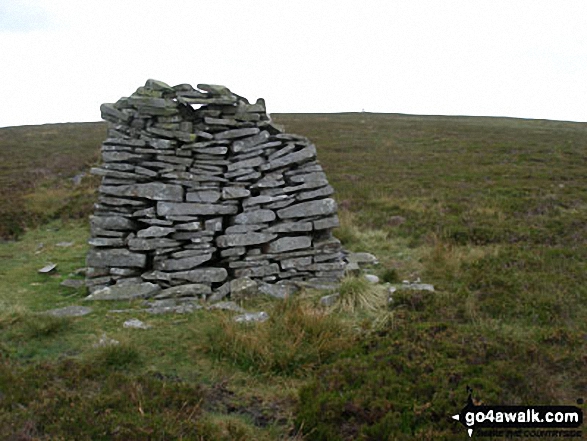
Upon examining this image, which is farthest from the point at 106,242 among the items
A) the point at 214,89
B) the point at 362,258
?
the point at 362,258

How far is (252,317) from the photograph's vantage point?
7754mm

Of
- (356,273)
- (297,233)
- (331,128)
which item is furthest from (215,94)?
(331,128)

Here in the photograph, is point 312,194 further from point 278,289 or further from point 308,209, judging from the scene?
point 278,289

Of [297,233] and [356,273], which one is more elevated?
[297,233]

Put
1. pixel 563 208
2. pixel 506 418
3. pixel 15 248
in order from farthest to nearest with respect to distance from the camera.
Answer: pixel 563 208
pixel 15 248
pixel 506 418

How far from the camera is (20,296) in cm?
926

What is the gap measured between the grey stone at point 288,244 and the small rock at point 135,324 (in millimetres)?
2936

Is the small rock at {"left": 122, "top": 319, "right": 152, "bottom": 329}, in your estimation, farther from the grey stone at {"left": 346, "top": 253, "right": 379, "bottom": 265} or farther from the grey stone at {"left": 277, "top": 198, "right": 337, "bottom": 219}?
the grey stone at {"left": 346, "top": 253, "right": 379, "bottom": 265}

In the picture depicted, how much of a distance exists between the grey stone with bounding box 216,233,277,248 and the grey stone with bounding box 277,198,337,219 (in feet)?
1.80

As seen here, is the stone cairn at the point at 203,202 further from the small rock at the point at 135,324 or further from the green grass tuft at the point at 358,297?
the small rock at the point at 135,324

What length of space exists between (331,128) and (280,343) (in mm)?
35826

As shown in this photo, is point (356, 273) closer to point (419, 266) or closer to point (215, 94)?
point (419, 266)

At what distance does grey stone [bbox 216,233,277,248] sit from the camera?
9.61 m

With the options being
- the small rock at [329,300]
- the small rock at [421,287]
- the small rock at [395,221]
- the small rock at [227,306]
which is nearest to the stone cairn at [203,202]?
the small rock at [227,306]
